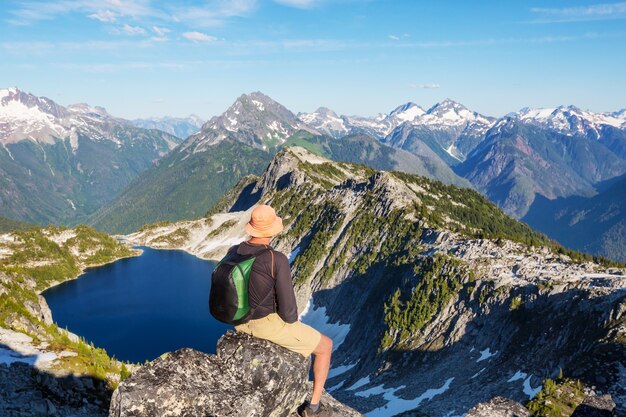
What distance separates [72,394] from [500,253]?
65.5 meters

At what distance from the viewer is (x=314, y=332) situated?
1177 centimetres

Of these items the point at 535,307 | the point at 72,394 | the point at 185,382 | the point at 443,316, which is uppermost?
the point at 185,382

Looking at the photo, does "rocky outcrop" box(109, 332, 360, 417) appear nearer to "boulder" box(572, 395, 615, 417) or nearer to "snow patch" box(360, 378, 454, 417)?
"boulder" box(572, 395, 615, 417)

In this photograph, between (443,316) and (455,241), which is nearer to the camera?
(443,316)

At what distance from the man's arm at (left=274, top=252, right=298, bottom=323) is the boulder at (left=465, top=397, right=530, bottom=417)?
37.2ft

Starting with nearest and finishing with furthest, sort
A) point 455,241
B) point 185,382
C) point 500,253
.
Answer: point 185,382, point 500,253, point 455,241

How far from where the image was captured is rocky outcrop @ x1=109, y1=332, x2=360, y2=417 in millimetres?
10172

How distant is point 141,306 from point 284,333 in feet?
437

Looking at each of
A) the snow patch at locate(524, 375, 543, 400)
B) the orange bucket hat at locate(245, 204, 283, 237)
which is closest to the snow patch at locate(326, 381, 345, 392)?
the snow patch at locate(524, 375, 543, 400)

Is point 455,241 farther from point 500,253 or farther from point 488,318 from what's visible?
point 488,318

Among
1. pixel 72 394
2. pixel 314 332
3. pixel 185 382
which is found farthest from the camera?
pixel 72 394

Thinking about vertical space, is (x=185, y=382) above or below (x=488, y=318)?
above

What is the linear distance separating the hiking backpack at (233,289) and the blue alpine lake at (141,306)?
90.4 meters

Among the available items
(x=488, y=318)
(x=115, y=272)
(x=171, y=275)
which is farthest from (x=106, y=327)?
(x=488, y=318)
